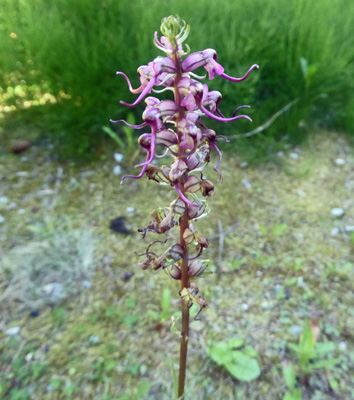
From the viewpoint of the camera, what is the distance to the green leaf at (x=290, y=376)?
1.59 metres

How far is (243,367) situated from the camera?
166 centimetres

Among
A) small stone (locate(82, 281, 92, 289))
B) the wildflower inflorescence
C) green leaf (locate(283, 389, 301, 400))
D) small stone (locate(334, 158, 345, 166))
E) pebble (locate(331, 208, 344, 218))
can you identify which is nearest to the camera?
the wildflower inflorescence

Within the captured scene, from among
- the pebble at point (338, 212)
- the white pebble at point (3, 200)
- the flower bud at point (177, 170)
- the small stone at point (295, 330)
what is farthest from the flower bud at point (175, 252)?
the white pebble at point (3, 200)

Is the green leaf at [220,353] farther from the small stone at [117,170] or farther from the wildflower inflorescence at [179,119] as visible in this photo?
the small stone at [117,170]

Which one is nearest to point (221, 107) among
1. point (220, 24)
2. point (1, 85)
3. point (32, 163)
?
point (220, 24)

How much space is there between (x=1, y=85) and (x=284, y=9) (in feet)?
8.05

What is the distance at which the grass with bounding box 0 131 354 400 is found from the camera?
1704 millimetres

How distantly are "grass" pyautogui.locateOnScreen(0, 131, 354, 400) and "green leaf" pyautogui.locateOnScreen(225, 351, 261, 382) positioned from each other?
0.08 metres

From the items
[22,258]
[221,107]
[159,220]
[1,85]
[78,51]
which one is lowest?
[22,258]

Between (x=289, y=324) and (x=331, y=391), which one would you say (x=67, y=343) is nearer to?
(x=289, y=324)

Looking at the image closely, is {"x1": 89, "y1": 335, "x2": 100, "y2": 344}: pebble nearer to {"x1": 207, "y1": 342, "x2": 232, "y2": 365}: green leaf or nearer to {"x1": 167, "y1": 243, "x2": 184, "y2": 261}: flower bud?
{"x1": 207, "y1": 342, "x2": 232, "y2": 365}: green leaf

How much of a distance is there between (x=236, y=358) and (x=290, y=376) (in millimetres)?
240

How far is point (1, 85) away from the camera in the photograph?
293 cm

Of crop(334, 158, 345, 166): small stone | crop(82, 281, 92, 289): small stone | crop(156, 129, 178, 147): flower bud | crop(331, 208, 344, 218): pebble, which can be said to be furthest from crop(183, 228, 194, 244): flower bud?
crop(334, 158, 345, 166): small stone
